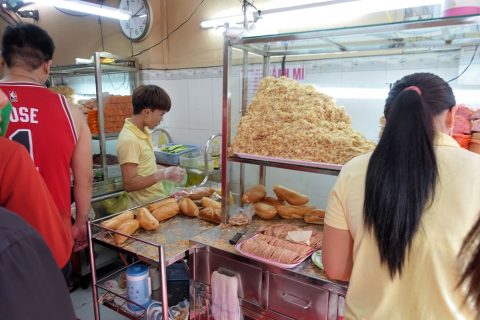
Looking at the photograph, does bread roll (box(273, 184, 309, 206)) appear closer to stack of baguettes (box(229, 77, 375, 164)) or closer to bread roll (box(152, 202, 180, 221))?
stack of baguettes (box(229, 77, 375, 164))

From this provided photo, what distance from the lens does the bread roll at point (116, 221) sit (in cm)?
160

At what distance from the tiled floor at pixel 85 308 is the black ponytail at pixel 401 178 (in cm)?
228

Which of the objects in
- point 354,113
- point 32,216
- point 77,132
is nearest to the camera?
point 32,216

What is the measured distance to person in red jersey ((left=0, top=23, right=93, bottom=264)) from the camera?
149cm

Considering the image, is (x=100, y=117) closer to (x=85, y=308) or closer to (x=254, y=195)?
(x=85, y=308)

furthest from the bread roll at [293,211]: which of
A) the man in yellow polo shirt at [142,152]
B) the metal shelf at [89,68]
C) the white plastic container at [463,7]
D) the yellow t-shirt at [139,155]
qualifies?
the metal shelf at [89,68]

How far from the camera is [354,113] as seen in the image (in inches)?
84.4

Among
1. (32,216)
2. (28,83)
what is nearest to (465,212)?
(32,216)

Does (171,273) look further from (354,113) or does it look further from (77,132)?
(354,113)

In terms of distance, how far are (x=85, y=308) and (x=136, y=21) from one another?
286cm

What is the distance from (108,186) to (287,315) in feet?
7.63

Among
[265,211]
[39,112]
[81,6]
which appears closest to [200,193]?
[265,211]

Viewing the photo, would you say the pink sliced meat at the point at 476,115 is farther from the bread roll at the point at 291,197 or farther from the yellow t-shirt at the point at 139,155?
the yellow t-shirt at the point at 139,155

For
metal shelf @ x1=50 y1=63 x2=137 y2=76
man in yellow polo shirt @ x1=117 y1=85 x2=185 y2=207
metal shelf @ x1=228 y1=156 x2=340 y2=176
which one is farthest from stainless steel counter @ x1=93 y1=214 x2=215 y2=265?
metal shelf @ x1=50 y1=63 x2=137 y2=76
